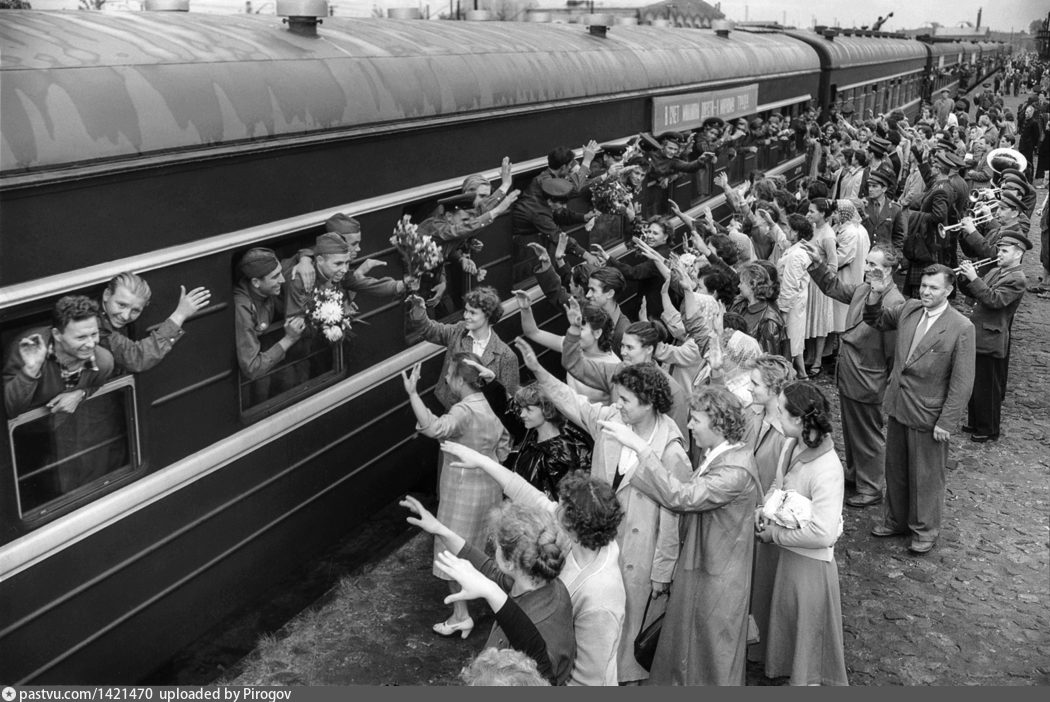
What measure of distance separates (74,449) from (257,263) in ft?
4.08

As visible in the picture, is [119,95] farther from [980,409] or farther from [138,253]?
[980,409]

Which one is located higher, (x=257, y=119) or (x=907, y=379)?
(x=257, y=119)

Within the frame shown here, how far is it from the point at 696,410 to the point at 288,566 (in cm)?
244

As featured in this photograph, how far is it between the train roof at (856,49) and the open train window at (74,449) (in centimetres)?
1663

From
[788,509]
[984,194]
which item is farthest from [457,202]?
[984,194]

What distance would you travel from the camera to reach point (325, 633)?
18.9 feet

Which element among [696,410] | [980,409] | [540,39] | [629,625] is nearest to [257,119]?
[696,410]

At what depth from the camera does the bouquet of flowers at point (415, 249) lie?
6086 mm

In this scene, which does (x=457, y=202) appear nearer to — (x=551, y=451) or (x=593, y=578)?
(x=551, y=451)

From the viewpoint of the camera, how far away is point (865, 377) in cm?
755

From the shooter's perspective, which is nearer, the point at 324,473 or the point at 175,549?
the point at 175,549

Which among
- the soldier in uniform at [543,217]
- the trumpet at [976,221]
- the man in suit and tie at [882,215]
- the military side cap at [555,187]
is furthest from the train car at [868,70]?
the military side cap at [555,187]

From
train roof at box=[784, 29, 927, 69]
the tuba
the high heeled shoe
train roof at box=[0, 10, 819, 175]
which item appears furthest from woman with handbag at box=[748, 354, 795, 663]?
train roof at box=[784, 29, 927, 69]

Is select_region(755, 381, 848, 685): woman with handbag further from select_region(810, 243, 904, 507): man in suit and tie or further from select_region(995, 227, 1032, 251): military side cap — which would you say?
select_region(995, 227, 1032, 251): military side cap
